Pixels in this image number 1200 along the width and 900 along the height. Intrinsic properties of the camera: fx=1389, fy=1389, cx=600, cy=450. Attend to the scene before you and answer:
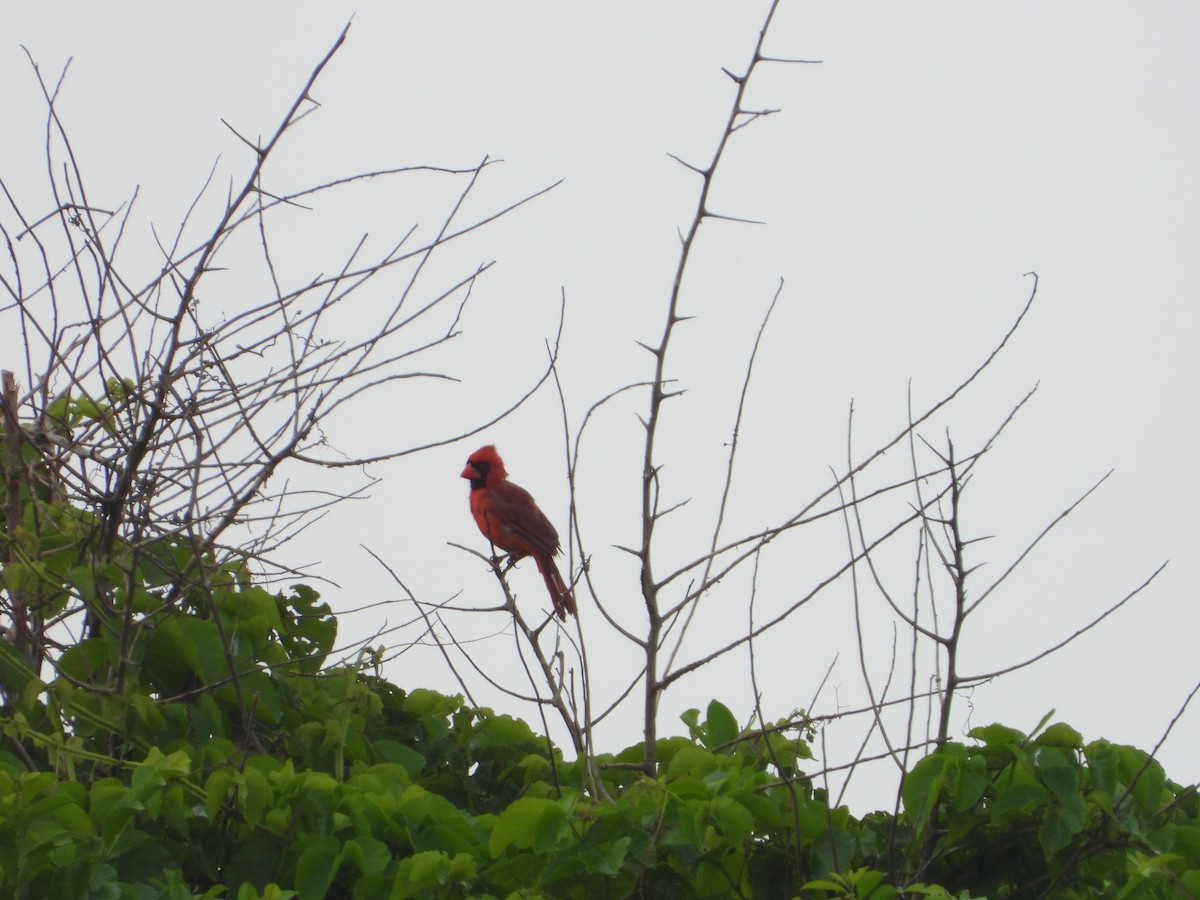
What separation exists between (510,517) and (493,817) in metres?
4.48

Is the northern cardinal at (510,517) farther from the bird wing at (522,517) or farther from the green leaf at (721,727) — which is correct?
the green leaf at (721,727)

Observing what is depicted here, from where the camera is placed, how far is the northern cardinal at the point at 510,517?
23.5 feet

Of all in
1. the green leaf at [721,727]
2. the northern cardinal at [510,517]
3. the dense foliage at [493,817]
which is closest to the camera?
the dense foliage at [493,817]

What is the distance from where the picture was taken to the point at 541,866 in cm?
274

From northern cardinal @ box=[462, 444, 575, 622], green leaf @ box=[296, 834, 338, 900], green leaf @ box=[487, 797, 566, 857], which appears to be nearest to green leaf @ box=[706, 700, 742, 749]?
green leaf @ box=[487, 797, 566, 857]

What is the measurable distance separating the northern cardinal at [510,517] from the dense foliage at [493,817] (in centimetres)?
338

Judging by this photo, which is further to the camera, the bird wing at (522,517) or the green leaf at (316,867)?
the bird wing at (522,517)

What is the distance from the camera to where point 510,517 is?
7.40 m

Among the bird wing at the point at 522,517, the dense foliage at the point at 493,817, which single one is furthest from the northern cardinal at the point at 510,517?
the dense foliage at the point at 493,817

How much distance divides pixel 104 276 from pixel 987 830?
2.49 m

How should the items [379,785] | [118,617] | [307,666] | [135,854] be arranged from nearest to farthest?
[135,854] < [379,785] < [118,617] < [307,666]

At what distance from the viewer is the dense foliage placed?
2660 millimetres

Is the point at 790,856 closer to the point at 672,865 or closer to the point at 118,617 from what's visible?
the point at 672,865

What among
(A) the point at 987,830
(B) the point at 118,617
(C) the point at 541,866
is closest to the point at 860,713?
(A) the point at 987,830
